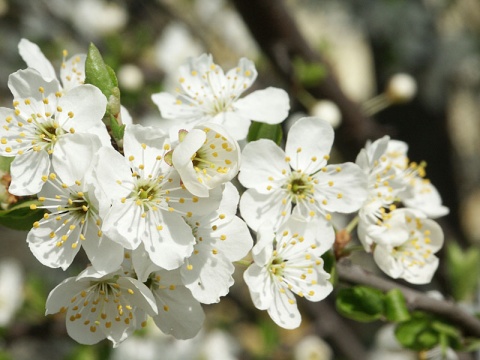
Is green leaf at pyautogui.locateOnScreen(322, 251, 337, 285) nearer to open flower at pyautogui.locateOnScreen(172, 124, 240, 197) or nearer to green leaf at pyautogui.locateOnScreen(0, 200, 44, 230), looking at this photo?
open flower at pyautogui.locateOnScreen(172, 124, 240, 197)

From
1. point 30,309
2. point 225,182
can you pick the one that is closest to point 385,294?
point 225,182

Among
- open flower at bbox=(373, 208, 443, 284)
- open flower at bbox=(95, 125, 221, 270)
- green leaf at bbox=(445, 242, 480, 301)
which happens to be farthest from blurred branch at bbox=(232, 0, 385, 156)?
open flower at bbox=(95, 125, 221, 270)

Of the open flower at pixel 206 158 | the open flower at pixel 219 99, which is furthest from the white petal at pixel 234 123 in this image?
the open flower at pixel 206 158

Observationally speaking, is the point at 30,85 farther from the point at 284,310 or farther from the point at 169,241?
the point at 284,310

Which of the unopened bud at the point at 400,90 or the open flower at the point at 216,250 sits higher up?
the open flower at the point at 216,250

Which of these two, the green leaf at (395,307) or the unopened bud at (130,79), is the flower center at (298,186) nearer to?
the green leaf at (395,307)

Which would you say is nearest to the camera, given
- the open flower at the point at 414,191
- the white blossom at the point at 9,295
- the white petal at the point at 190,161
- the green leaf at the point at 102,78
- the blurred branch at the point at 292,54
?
the white petal at the point at 190,161
